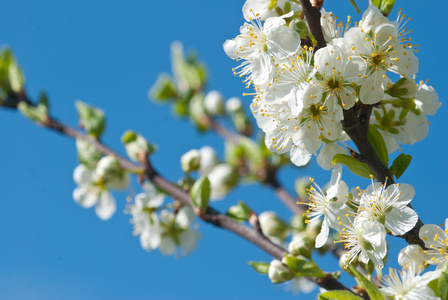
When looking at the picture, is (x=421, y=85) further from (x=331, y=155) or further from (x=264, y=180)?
(x=264, y=180)

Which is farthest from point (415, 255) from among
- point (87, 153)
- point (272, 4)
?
point (87, 153)

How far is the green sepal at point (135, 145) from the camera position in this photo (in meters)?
2.59

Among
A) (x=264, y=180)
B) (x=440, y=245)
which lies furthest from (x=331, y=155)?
(x=264, y=180)

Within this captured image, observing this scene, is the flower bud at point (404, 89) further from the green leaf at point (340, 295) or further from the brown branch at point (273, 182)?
the brown branch at point (273, 182)

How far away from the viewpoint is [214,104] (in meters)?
4.16

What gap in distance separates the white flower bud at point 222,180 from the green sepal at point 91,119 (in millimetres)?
1095

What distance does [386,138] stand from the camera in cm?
167

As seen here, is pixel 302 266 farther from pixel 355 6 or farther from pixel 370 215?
pixel 355 6

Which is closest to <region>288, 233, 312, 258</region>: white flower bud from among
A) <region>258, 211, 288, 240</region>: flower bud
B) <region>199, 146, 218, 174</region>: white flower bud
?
<region>258, 211, 288, 240</region>: flower bud

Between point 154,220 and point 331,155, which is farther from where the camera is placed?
point 154,220

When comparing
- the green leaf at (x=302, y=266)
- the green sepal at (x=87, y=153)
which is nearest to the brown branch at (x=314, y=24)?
the green leaf at (x=302, y=266)

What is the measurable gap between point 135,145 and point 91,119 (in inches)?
13.5

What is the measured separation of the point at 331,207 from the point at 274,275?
0.40m

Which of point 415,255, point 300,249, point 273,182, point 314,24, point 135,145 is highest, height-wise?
point 273,182
